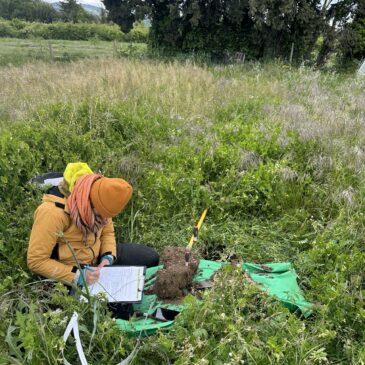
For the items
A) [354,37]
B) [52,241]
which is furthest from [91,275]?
[354,37]

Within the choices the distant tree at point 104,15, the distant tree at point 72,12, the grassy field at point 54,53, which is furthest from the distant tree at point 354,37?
the distant tree at point 72,12

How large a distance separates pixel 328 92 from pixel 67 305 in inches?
262

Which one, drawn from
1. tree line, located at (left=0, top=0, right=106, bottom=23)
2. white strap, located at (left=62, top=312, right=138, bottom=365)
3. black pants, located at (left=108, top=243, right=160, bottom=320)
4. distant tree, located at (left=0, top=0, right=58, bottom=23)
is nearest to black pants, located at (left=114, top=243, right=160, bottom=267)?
black pants, located at (left=108, top=243, right=160, bottom=320)

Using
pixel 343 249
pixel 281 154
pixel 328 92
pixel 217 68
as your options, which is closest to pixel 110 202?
pixel 343 249

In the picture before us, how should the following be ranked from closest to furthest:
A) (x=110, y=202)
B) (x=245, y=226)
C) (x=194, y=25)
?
(x=110, y=202) → (x=245, y=226) → (x=194, y=25)

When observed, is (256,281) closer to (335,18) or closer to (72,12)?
(335,18)

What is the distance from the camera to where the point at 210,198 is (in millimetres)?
3625

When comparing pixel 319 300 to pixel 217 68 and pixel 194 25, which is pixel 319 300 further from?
pixel 194 25

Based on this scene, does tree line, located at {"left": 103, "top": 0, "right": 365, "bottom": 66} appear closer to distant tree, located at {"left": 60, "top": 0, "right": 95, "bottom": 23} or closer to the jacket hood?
the jacket hood

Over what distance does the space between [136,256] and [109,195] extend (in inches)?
35.4

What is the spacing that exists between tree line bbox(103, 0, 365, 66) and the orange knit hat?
35.2 feet

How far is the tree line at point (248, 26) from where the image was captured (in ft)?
38.8

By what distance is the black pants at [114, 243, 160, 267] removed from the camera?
306 centimetres

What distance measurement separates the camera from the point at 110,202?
238cm
